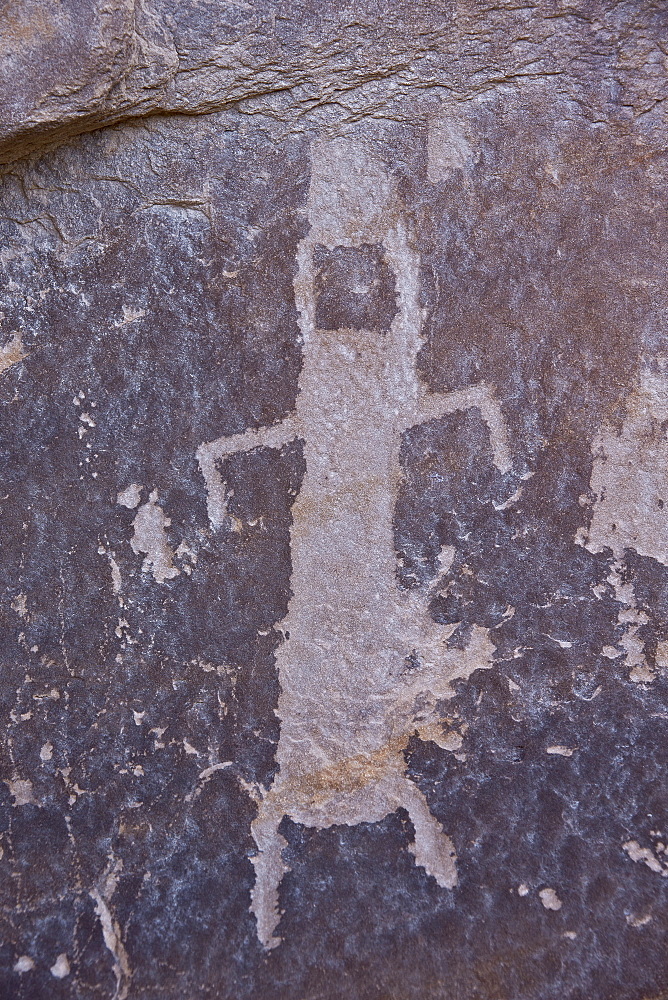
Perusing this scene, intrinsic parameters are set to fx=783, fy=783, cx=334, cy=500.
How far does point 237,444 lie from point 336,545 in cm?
16

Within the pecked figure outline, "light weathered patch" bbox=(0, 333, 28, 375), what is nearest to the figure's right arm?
the pecked figure outline

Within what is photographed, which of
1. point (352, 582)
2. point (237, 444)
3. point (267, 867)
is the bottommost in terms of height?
point (267, 867)

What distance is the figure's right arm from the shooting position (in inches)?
34.9

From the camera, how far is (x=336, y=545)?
89 centimetres

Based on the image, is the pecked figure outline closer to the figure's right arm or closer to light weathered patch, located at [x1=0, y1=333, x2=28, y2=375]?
the figure's right arm

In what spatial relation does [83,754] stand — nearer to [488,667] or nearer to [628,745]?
[488,667]

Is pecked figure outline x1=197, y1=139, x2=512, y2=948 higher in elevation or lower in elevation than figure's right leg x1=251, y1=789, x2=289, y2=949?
higher

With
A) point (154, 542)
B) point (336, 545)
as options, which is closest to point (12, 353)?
point (154, 542)

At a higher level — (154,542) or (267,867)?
(154,542)

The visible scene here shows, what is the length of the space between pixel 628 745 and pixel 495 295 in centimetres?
53

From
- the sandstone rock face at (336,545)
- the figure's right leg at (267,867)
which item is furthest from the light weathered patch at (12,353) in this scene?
the figure's right leg at (267,867)

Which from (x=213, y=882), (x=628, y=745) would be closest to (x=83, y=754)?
(x=213, y=882)

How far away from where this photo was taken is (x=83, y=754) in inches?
35.0

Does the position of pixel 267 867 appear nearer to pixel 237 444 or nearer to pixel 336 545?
pixel 336 545
